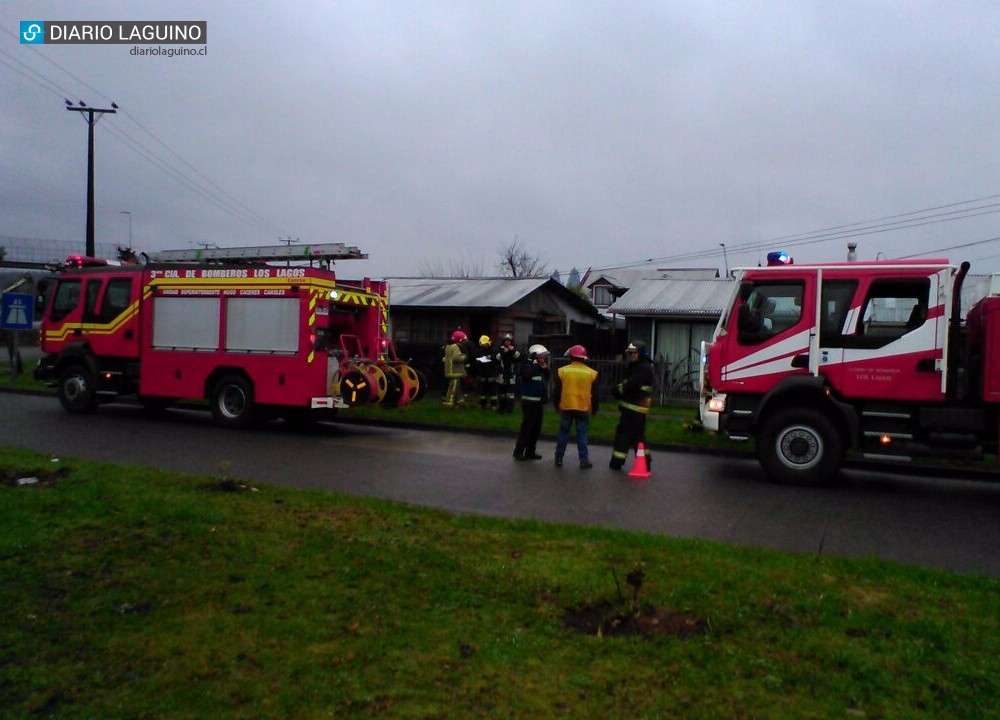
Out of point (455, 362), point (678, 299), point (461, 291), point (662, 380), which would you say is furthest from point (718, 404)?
point (461, 291)

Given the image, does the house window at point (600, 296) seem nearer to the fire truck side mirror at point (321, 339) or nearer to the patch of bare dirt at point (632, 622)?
the fire truck side mirror at point (321, 339)

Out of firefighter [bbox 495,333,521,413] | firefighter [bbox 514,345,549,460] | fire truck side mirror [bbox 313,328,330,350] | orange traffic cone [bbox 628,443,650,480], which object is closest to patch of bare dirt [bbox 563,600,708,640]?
orange traffic cone [bbox 628,443,650,480]

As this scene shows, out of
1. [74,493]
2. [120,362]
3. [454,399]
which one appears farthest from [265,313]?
[74,493]

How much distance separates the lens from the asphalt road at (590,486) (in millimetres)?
8000

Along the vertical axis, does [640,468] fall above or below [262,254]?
below

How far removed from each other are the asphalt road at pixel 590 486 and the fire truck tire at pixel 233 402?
0.35 metres

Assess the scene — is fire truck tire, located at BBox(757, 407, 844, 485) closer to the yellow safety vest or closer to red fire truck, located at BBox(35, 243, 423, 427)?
the yellow safety vest

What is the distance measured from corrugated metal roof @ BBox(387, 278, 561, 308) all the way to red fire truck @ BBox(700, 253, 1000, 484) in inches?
484

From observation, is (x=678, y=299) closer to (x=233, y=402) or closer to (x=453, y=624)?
(x=233, y=402)

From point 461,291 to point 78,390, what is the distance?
38.3 feet

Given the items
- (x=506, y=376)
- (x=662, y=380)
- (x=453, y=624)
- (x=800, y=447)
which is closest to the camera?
(x=453, y=624)

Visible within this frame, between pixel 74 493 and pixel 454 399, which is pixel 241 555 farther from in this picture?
pixel 454 399

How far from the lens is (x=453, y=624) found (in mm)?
4988

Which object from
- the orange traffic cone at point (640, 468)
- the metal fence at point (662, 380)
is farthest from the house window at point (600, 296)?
the orange traffic cone at point (640, 468)
